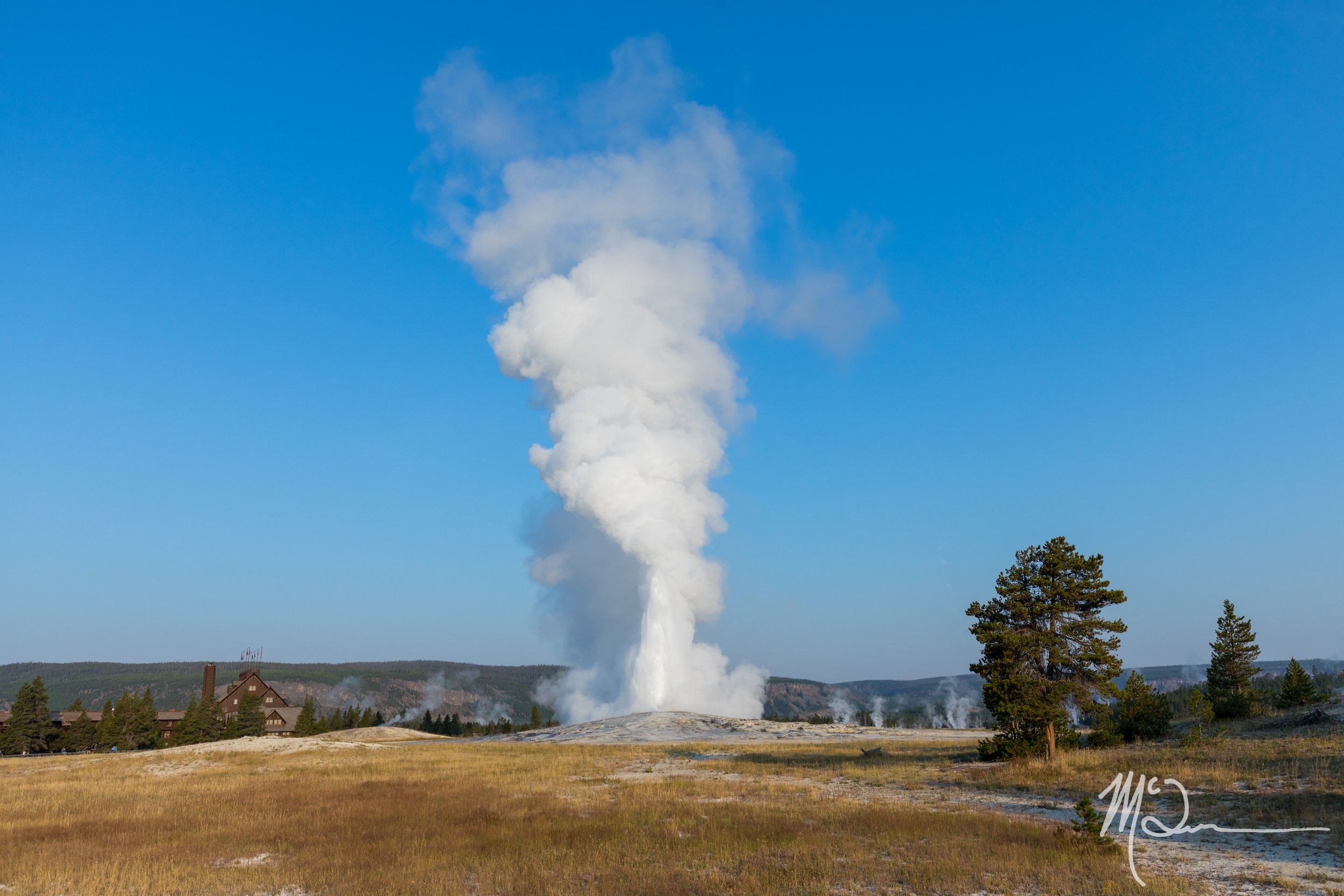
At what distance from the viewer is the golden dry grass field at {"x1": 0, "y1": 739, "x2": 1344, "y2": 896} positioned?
47.3 feet

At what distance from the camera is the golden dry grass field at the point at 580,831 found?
1441 cm

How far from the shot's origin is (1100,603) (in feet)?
95.1

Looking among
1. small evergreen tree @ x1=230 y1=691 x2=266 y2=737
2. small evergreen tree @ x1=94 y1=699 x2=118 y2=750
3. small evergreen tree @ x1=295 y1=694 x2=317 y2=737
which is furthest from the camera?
small evergreen tree @ x1=295 y1=694 x2=317 y2=737

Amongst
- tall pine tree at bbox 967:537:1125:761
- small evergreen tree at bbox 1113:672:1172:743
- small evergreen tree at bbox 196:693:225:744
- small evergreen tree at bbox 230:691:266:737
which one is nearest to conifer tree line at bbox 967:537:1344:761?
tall pine tree at bbox 967:537:1125:761

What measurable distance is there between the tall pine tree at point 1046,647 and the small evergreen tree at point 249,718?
90.6 m

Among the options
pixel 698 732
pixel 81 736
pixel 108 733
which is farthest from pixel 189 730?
pixel 698 732

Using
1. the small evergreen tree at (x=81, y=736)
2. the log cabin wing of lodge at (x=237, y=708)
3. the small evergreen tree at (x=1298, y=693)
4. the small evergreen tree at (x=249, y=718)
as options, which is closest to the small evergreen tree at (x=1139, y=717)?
the small evergreen tree at (x=1298, y=693)

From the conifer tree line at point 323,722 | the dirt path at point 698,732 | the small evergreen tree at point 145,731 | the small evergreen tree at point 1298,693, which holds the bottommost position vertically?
the conifer tree line at point 323,722

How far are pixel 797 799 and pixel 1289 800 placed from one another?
13.0 metres

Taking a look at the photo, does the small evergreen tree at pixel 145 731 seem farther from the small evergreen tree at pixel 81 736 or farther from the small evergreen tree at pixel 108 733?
the small evergreen tree at pixel 81 736

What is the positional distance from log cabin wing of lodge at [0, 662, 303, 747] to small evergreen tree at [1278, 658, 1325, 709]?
10250 cm

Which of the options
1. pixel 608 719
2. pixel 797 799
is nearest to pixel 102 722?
pixel 608 719

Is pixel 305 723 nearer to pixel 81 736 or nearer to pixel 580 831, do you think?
pixel 81 736

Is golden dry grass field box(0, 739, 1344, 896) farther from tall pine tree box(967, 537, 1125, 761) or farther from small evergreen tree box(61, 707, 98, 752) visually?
small evergreen tree box(61, 707, 98, 752)
